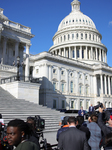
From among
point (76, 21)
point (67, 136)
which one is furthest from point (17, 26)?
point (76, 21)

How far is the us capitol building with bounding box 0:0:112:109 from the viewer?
3944 cm

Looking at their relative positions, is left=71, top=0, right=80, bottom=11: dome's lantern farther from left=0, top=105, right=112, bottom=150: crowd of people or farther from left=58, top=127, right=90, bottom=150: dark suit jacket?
left=58, top=127, right=90, bottom=150: dark suit jacket

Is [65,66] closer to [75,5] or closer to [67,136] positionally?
[67,136]

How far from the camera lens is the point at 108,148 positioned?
10.9ft

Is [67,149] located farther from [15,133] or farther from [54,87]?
[54,87]

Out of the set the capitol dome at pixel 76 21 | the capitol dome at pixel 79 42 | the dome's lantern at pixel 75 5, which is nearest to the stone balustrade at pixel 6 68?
the capitol dome at pixel 79 42

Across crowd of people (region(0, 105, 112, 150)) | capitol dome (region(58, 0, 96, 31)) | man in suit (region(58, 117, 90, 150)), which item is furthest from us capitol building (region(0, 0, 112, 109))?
man in suit (region(58, 117, 90, 150))

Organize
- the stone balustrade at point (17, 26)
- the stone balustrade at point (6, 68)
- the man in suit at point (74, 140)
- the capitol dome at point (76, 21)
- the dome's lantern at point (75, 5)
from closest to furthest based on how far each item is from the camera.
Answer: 1. the man in suit at point (74, 140)
2. the stone balustrade at point (6, 68)
3. the stone balustrade at point (17, 26)
4. the capitol dome at point (76, 21)
5. the dome's lantern at point (75, 5)

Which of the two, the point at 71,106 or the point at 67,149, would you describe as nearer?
the point at 67,149

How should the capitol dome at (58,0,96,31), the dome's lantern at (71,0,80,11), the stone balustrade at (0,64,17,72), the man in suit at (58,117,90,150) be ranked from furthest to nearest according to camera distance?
the dome's lantern at (71,0,80,11), the capitol dome at (58,0,96,31), the stone balustrade at (0,64,17,72), the man in suit at (58,117,90,150)

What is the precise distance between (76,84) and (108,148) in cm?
5279

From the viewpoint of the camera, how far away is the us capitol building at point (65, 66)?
1553 inches

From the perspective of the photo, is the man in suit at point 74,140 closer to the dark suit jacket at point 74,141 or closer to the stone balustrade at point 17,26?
the dark suit jacket at point 74,141

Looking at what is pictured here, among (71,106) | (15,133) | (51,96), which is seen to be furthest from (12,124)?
(71,106)
